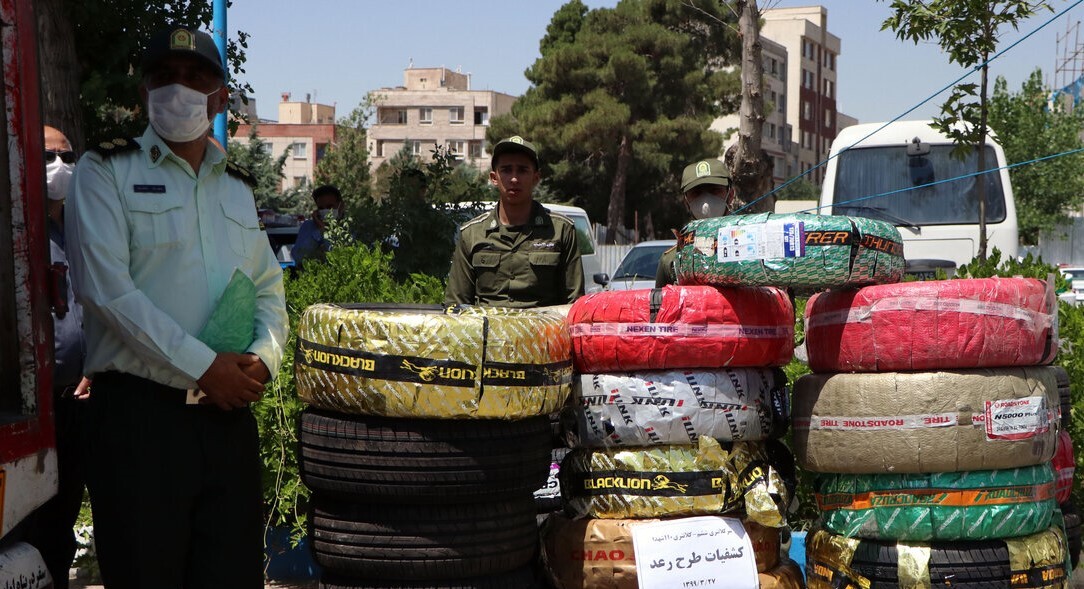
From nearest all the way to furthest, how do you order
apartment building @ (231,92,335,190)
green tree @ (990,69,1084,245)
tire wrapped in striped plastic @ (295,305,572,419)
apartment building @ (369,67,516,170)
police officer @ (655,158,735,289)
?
1. tire wrapped in striped plastic @ (295,305,572,419)
2. police officer @ (655,158,735,289)
3. green tree @ (990,69,1084,245)
4. apartment building @ (369,67,516,170)
5. apartment building @ (231,92,335,190)

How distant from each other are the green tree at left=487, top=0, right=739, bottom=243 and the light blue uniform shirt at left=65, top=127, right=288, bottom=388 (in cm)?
3922

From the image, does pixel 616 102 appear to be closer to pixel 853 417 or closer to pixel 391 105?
pixel 853 417

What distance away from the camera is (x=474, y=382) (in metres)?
3.54

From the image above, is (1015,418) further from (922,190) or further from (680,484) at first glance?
(922,190)

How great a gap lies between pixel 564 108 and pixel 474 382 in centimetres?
4084

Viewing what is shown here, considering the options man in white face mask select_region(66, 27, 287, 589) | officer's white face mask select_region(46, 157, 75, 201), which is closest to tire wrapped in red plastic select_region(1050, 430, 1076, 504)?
man in white face mask select_region(66, 27, 287, 589)

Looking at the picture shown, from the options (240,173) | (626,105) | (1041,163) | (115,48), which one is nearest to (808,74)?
(626,105)

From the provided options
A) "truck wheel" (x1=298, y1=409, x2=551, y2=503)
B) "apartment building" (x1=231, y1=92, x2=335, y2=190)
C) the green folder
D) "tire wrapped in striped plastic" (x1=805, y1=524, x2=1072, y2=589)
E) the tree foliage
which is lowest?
"tire wrapped in striped plastic" (x1=805, y1=524, x2=1072, y2=589)

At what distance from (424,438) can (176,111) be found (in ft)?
4.03

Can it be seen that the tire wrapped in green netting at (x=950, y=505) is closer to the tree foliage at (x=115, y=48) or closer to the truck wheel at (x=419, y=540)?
the truck wheel at (x=419, y=540)

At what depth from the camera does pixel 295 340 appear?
5508 mm

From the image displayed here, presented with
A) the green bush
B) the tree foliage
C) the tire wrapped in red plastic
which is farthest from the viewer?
the tree foliage

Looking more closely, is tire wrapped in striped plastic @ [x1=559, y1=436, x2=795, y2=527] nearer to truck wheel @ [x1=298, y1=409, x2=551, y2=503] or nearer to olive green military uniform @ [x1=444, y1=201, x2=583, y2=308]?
truck wheel @ [x1=298, y1=409, x2=551, y2=503]

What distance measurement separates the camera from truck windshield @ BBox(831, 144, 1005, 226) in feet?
39.6
